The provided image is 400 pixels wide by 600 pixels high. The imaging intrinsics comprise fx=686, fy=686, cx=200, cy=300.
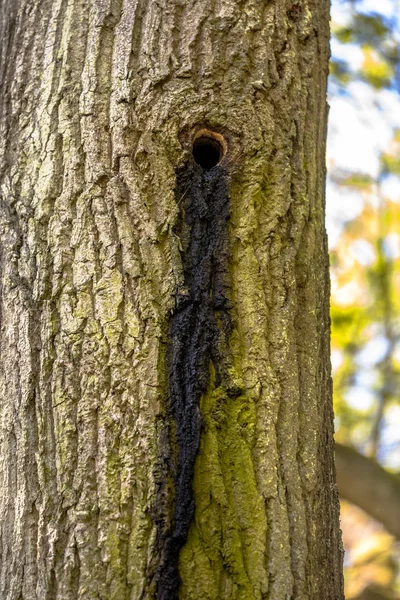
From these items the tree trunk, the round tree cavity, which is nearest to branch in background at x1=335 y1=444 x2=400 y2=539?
the tree trunk

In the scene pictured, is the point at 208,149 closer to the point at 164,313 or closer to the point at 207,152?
the point at 207,152

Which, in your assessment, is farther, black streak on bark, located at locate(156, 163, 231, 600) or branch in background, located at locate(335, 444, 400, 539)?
branch in background, located at locate(335, 444, 400, 539)

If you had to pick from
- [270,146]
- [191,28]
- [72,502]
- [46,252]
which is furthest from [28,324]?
[191,28]

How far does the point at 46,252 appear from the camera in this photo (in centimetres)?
159

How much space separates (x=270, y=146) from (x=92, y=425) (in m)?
0.78

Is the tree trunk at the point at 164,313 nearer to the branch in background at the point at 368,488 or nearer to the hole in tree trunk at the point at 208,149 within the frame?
the hole in tree trunk at the point at 208,149

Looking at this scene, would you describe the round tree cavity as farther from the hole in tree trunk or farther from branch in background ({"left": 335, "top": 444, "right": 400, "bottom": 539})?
branch in background ({"left": 335, "top": 444, "right": 400, "bottom": 539})

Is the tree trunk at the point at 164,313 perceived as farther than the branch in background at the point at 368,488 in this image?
No

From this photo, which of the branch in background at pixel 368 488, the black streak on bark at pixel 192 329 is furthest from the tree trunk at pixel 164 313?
the branch in background at pixel 368 488

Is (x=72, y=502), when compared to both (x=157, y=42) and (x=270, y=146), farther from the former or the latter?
(x=157, y=42)

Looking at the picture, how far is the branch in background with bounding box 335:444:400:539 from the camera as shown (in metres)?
4.37

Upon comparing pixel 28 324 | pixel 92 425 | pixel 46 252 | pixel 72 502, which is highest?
pixel 46 252

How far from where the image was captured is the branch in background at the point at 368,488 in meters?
4.37

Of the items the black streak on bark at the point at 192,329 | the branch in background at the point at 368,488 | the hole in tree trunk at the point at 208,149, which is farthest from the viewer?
the branch in background at the point at 368,488
